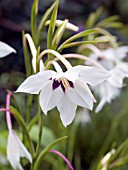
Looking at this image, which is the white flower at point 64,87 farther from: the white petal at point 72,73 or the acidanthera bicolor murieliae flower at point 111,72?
the acidanthera bicolor murieliae flower at point 111,72

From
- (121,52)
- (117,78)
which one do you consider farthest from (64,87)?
(121,52)

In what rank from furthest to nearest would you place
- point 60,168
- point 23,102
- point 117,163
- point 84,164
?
1. point 23,102
2. point 84,164
3. point 60,168
4. point 117,163

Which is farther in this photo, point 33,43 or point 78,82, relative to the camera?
point 33,43

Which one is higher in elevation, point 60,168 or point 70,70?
point 70,70

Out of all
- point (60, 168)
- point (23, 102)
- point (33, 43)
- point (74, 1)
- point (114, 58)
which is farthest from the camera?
point (74, 1)

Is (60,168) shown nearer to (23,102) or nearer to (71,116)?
(71,116)

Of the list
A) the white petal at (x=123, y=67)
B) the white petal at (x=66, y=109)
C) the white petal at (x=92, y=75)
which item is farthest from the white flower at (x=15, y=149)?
the white petal at (x=123, y=67)

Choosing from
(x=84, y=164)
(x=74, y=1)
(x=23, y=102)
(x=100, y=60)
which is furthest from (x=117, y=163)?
(x=74, y=1)

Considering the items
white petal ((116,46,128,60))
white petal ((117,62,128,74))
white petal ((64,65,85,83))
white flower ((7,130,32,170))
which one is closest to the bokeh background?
white petal ((116,46,128,60))
